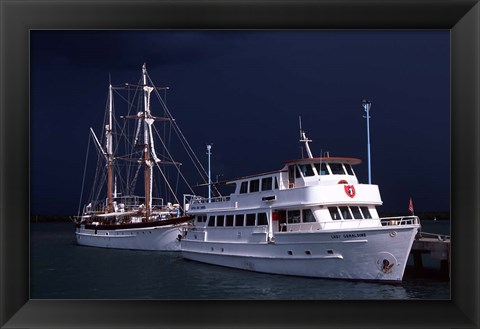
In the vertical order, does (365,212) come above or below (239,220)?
above

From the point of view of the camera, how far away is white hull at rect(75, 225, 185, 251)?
2972 cm

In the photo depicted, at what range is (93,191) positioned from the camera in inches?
1535

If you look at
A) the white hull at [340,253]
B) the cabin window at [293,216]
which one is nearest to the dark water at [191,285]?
the white hull at [340,253]

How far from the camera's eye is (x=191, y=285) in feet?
56.5

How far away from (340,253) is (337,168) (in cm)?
308

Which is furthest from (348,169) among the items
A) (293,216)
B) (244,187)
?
(244,187)

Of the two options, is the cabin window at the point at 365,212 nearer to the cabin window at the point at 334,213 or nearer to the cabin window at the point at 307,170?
the cabin window at the point at 334,213

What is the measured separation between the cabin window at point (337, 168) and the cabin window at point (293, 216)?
176 centimetres

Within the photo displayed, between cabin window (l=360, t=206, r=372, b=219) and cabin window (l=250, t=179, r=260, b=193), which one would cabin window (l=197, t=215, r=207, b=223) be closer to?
cabin window (l=250, t=179, r=260, b=193)

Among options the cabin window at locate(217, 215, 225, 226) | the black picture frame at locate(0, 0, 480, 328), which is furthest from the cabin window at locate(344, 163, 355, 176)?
Answer: the black picture frame at locate(0, 0, 480, 328)
